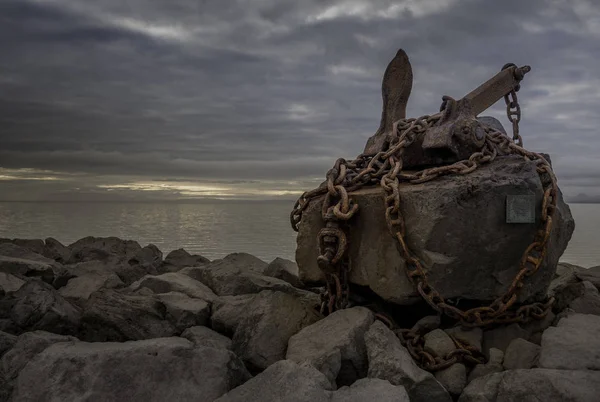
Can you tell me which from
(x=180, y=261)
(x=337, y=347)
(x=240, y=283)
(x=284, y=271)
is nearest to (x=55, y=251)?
(x=180, y=261)

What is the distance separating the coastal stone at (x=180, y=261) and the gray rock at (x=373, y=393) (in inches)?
221

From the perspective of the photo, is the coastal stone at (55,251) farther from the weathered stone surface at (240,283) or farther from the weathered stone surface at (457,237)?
the weathered stone surface at (457,237)

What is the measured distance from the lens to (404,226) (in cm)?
368

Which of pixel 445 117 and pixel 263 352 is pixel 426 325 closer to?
pixel 263 352

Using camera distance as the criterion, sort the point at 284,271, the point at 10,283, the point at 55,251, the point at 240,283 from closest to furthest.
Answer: the point at 10,283, the point at 240,283, the point at 284,271, the point at 55,251

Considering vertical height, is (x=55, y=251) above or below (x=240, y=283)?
below

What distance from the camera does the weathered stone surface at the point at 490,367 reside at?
3391 millimetres

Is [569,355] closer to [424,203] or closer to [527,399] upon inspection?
[527,399]

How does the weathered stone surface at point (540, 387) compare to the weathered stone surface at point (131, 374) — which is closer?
the weathered stone surface at point (540, 387)

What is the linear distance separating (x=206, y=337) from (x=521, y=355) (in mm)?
2048

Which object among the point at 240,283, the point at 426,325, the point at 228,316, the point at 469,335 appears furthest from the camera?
the point at 240,283

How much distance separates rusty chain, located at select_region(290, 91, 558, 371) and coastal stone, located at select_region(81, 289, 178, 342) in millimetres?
1215

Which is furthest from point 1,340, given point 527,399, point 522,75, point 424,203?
point 522,75

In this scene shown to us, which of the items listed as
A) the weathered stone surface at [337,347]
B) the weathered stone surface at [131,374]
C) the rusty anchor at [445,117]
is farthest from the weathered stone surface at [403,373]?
the rusty anchor at [445,117]
